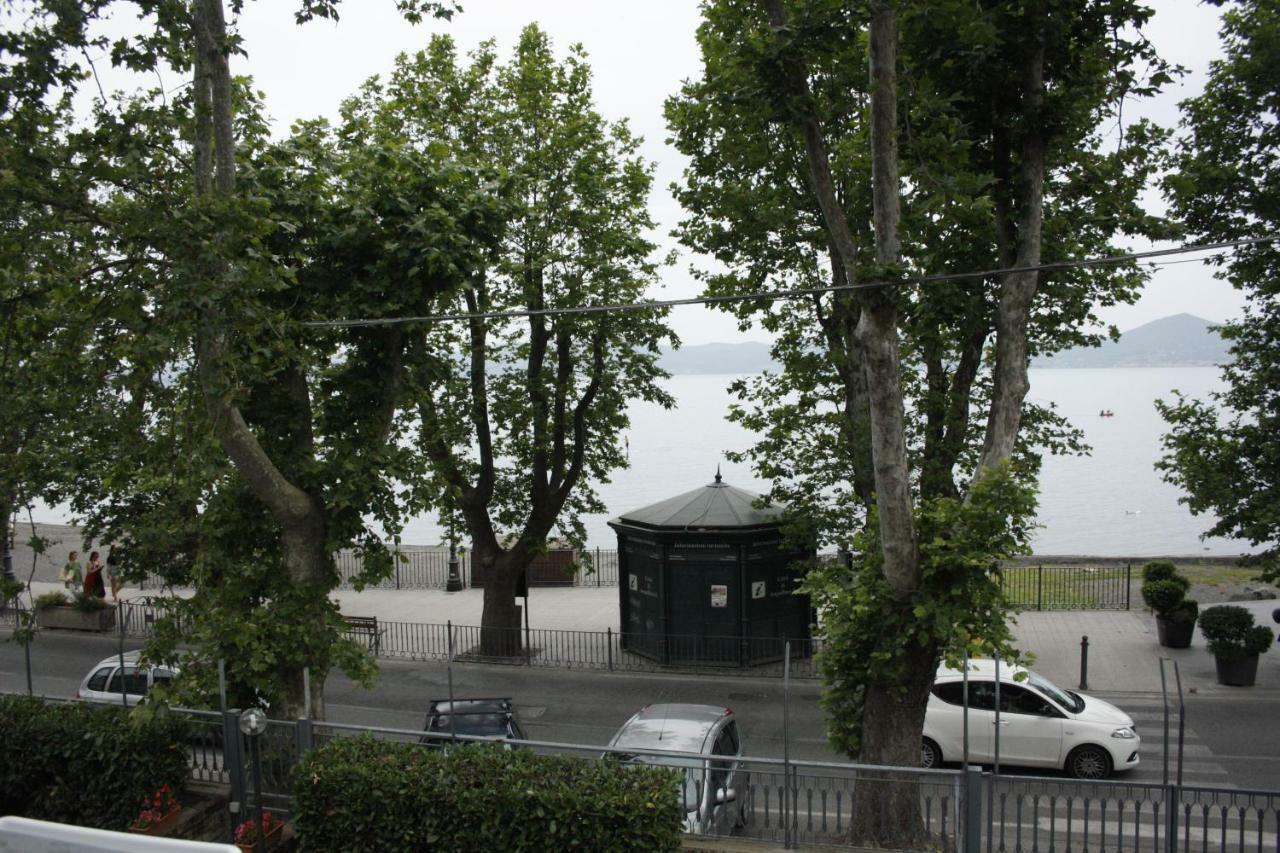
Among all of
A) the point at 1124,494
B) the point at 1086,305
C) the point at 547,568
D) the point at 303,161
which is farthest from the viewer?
the point at 1124,494

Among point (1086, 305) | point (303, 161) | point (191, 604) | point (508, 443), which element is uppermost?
point (303, 161)

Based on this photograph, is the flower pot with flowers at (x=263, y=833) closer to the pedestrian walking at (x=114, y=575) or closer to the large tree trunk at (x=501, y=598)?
the pedestrian walking at (x=114, y=575)

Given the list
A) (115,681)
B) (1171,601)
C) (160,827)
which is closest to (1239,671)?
(1171,601)

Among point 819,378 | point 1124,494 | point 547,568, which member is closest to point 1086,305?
point 819,378

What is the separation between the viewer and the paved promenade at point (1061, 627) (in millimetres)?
19000

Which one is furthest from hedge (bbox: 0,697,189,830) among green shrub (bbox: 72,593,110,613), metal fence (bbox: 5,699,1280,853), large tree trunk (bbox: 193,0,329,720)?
green shrub (bbox: 72,593,110,613)

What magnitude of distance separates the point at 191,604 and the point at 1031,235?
964 cm

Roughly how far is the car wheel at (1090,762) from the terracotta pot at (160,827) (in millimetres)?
11519

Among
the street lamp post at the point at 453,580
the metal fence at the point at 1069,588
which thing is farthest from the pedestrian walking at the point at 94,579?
the metal fence at the point at 1069,588

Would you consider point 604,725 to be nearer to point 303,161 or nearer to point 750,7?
point 303,161

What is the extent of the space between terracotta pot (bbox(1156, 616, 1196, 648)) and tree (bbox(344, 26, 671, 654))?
11.1 metres

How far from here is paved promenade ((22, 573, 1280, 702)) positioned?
62.3 ft

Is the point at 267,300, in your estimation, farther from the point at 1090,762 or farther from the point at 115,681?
the point at 1090,762

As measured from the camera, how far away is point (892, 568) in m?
10.1
